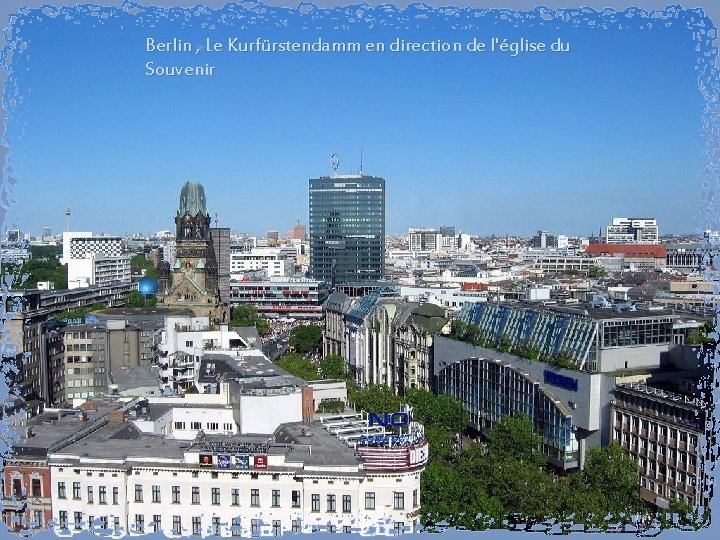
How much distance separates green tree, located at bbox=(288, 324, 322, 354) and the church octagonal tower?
4855mm

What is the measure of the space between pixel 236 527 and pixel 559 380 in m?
12.4

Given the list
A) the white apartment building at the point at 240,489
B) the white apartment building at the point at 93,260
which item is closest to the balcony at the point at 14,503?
the white apartment building at the point at 240,489

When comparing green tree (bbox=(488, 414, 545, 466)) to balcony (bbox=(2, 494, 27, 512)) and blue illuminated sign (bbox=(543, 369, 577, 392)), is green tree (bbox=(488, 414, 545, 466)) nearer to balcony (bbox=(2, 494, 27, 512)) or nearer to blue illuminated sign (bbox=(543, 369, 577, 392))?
blue illuminated sign (bbox=(543, 369, 577, 392))

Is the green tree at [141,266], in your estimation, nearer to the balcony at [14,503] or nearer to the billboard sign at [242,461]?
the balcony at [14,503]

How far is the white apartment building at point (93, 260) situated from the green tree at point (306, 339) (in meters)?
24.5

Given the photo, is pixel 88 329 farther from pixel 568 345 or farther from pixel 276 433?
pixel 568 345

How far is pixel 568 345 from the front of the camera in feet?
82.5

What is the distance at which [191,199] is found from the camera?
175 feet

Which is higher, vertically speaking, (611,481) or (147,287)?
(147,287)

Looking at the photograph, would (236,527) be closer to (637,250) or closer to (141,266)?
(637,250)

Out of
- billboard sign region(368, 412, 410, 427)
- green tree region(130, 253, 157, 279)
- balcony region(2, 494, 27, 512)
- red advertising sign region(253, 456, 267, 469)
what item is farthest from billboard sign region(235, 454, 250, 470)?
green tree region(130, 253, 157, 279)

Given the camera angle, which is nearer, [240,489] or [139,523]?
[240,489]

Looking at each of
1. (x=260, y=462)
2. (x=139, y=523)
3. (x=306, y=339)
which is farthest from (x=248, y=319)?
(x=260, y=462)

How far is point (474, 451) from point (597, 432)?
13.5ft
